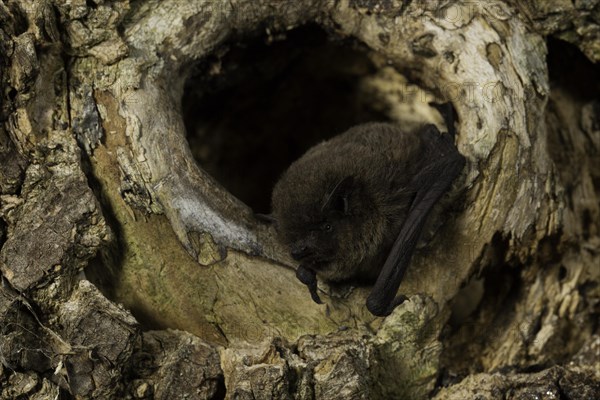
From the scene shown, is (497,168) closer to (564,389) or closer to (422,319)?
(422,319)

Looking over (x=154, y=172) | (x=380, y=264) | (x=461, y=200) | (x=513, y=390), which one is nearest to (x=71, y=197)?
(x=154, y=172)

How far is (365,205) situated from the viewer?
4.47m

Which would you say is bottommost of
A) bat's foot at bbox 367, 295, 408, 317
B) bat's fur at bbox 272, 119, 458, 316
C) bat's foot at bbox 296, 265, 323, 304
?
bat's foot at bbox 296, 265, 323, 304

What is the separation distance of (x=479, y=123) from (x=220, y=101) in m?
2.22

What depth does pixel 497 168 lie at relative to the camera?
4.48 meters

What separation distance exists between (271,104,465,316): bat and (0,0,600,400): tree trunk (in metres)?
0.14

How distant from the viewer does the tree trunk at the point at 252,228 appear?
393 centimetres

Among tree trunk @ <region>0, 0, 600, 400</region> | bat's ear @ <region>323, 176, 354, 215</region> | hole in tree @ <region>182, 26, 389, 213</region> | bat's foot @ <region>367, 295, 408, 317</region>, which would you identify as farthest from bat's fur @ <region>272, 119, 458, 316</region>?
hole in tree @ <region>182, 26, 389, 213</region>

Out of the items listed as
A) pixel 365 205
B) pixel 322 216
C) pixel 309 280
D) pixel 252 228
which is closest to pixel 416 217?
pixel 365 205

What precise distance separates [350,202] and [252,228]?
0.58m

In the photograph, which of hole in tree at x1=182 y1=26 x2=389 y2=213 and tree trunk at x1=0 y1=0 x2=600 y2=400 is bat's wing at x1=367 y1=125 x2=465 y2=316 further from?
hole in tree at x1=182 y1=26 x2=389 y2=213

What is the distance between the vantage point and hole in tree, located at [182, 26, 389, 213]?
5660 millimetres

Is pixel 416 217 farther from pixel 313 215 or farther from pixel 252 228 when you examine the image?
pixel 252 228

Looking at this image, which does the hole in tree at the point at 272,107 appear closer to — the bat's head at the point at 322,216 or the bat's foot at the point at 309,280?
the bat's head at the point at 322,216
